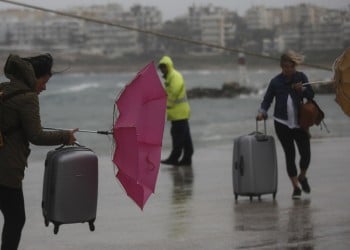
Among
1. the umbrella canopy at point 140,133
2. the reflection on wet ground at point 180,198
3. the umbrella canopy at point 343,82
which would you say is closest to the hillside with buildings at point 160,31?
the reflection on wet ground at point 180,198

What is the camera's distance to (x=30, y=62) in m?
7.21

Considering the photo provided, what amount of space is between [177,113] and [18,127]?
8.43 metres

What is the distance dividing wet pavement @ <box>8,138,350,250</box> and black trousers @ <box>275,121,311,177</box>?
1.10 ft

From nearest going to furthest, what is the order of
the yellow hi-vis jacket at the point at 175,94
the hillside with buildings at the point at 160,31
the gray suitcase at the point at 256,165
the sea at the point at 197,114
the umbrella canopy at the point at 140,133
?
the umbrella canopy at the point at 140,133
the gray suitcase at the point at 256,165
the yellow hi-vis jacket at the point at 175,94
the sea at the point at 197,114
the hillside with buildings at the point at 160,31

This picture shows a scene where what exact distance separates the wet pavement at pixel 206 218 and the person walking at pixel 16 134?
1.48 meters

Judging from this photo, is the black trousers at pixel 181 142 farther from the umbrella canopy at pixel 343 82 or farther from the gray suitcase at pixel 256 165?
the umbrella canopy at pixel 343 82

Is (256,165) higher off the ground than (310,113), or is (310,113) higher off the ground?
(310,113)

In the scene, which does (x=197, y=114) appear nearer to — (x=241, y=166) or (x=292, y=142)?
(x=292, y=142)

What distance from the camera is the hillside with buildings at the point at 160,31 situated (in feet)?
165

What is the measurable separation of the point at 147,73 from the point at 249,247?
1567mm

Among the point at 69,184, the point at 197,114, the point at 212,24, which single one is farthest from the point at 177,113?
the point at 212,24

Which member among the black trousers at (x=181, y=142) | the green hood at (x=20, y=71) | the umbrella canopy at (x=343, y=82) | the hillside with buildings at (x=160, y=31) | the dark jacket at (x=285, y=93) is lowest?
the hillside with buildings at (x=160, y=31)

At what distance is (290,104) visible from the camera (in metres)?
11.2

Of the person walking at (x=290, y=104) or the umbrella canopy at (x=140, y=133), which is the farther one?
the person walking at (x=290, y=104)
